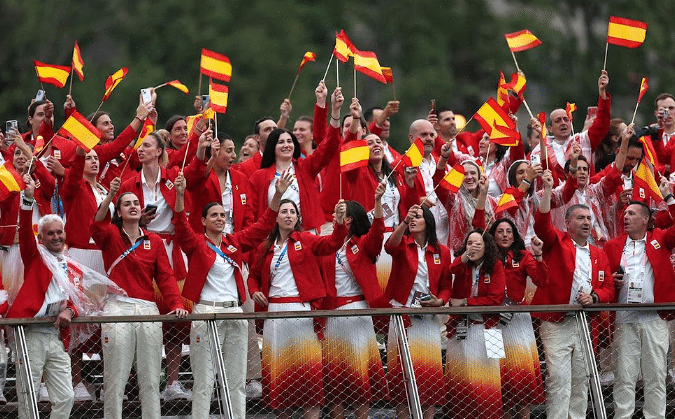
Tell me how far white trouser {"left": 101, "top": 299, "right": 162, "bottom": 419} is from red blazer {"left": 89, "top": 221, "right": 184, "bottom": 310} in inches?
18.2

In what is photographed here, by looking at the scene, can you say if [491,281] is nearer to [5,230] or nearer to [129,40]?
[5,230]

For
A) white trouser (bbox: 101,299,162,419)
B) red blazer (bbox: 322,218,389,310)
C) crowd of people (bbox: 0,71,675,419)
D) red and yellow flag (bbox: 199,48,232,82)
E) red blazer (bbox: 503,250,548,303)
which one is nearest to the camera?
white trouser (bbox: 101,299,162,419)

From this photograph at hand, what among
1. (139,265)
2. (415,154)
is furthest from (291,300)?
(415,154)

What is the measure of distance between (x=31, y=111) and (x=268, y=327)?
13.2 feet

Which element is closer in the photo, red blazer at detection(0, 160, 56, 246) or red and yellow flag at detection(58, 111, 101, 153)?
red and yellow flag at detection(58, 111, 101, 153)

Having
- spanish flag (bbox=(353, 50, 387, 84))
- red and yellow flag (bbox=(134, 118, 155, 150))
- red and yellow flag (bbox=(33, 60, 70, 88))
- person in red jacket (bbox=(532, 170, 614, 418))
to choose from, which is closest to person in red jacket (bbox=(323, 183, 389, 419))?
person in red jacket (bbox=(532, 170, 614, 418))

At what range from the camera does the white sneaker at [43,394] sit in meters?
12.5

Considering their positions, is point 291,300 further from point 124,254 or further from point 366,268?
point 124,254

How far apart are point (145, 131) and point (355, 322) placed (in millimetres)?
3237

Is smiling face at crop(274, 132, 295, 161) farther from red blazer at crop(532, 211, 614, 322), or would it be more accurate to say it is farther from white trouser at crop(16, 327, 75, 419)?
white trouser at crop(16, 327, 75, 419)

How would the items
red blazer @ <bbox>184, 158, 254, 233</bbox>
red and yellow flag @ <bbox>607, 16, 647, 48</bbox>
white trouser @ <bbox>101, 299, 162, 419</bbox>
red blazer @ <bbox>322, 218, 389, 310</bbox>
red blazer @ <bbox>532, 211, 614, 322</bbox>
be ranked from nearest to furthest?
white trouser @ <bbox>101, 299, 162, 419</bbox> < red blazer @ <bbox>322, 218, 389, 310</bbox> < red blazer @ <bbox>532, 211, 614, 322</bbox> < red blazer @ <bbox>184, 158, 254, 233</bbox> < red and yellow flag @ <bbox>607, 16, 647, 48</bbox>

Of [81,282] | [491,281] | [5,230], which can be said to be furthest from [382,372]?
[5,230]

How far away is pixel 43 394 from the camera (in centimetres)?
1264

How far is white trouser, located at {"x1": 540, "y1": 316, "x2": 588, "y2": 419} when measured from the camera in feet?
41.5
